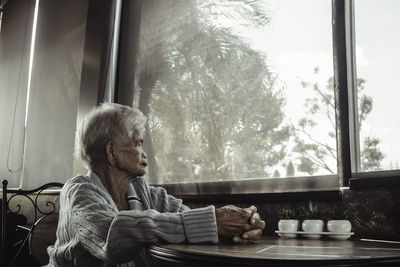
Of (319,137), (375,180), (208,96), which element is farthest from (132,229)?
(208,96)

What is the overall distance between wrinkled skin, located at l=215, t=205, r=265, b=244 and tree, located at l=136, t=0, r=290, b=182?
2.56ft

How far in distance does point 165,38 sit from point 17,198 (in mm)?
2475

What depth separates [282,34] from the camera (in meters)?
2.25

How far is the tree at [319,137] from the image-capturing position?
6.07 ft

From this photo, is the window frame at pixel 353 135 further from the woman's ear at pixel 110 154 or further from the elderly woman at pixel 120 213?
the woman's ear at pixel 110 154

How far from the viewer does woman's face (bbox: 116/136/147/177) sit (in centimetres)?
190

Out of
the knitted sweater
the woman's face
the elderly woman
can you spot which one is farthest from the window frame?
the woman's face

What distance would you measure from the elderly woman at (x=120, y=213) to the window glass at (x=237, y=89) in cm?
60

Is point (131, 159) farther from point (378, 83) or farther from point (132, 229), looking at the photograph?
point (378, 83)

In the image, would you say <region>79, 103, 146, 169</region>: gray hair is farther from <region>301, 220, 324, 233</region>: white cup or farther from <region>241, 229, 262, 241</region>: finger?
<region>301, 220, 324, 233</region>: white cup

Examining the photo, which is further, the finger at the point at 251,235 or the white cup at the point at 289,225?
the white cup at the point at 289,225

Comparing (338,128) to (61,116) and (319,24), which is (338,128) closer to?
(319,24)

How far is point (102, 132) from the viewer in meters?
1.89

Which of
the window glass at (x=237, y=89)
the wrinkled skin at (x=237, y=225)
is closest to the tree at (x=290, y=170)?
the window glass at (x=237, y=89)
